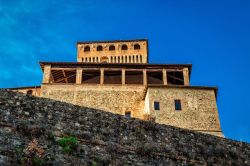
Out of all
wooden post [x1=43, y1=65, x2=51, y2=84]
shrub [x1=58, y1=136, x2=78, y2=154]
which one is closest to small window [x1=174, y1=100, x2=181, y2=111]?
wooden post [x1=43, y1=65, x2=51, y2=84]

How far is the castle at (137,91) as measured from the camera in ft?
113

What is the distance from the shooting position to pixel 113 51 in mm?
61625

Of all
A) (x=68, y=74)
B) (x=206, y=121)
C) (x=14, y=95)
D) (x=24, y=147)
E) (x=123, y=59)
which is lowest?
(x=24, y=147)

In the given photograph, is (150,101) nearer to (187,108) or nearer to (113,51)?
(187,108)

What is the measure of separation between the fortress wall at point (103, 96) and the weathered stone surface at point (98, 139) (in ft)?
79.3

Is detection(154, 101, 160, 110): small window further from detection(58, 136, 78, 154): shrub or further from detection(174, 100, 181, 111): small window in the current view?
detection(58, 136, 78, 154): shrub

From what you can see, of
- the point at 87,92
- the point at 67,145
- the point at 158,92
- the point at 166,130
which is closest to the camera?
the point at 67,145

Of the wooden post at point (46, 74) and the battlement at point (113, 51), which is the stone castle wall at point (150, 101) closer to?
the wooden post at point (46, 74)

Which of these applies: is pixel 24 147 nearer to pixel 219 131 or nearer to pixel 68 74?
pixel 219 131

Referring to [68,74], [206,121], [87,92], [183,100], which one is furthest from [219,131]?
[68,74]

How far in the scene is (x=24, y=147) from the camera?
32.3 ft

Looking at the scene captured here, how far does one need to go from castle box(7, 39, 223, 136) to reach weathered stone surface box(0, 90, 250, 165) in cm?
2062

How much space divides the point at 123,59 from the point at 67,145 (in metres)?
50.7

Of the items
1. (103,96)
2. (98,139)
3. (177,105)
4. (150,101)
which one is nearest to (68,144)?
(98,139)
